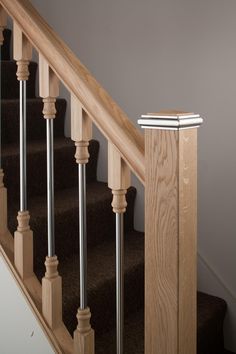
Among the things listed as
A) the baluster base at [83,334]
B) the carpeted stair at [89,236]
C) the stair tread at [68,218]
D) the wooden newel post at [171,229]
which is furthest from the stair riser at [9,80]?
the wooden newel post at [171,229]

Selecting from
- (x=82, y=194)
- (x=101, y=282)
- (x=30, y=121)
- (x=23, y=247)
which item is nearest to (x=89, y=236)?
(x=101, y=282)

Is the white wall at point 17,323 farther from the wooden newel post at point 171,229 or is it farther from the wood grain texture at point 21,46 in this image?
the wood grain texture at point 21,46

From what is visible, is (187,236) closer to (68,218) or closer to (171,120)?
(171,120)

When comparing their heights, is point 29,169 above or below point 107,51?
below

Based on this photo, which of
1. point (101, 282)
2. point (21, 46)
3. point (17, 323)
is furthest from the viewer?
point (101, 282)

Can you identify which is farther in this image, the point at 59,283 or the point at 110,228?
the point at 110,228

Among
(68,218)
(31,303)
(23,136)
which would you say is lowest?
(31,303)

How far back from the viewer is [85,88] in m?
1.44

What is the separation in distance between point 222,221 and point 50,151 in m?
1.15

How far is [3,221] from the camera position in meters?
1.88

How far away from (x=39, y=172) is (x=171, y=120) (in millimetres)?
1288

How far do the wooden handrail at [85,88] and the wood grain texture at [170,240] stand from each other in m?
0.07

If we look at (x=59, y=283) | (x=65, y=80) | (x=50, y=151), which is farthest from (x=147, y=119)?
(x=59, y=283)

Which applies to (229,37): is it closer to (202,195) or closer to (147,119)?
(202,195)
